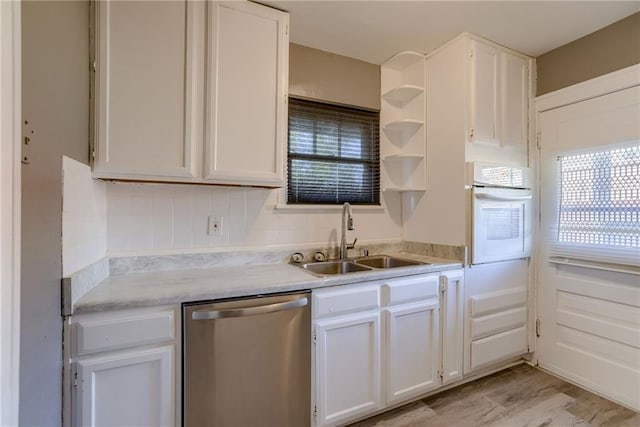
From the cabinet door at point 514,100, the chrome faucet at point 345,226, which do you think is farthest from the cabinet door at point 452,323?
the cabinet door at point 514,100

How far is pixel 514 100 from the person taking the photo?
237 centimetres

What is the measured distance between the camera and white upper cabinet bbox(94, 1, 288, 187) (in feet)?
4.83

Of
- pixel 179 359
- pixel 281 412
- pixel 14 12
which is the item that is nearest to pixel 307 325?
pixel 281 412

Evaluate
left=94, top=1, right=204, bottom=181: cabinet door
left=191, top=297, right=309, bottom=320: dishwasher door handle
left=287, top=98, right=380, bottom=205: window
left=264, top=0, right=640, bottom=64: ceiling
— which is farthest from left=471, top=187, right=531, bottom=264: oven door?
left=94, top=1, right=204, bottom=181: cabinet door

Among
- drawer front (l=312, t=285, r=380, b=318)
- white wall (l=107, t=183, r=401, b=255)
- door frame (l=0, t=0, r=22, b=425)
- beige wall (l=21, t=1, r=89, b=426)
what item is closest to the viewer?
door frame (l=0, t=0, r=22, b=425)

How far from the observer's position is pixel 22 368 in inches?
33.5

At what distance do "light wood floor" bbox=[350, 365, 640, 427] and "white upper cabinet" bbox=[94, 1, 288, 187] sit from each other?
1.70 metres

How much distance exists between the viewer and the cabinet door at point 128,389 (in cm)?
121

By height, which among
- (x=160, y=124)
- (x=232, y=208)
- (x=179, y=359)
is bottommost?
(x=179, y=359)

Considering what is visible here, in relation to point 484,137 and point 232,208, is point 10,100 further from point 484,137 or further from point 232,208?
point 484,137

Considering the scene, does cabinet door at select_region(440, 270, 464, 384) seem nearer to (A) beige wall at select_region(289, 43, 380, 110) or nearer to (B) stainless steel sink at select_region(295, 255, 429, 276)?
(B) stainless steel sink at select_region(295, 255, 429, 276)

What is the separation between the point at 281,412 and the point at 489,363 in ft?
5.33

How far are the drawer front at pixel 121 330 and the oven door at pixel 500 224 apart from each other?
194 cm

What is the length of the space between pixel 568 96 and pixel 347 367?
8.06ft
